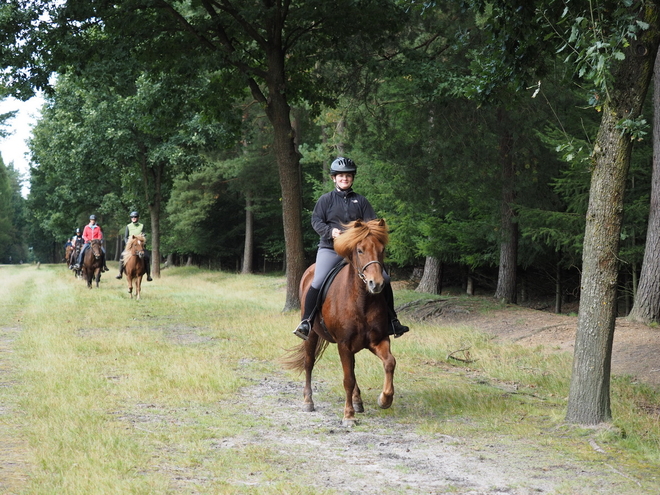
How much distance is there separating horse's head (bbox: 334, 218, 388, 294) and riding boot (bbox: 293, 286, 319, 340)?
757mm

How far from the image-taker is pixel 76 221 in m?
54.9

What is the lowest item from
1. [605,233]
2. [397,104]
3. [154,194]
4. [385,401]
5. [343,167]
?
[385,401]

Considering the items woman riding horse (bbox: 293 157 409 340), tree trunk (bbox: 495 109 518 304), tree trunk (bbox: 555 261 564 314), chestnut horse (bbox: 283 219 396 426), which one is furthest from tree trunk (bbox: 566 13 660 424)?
tree trunk (bbox: 555 261 564 314)

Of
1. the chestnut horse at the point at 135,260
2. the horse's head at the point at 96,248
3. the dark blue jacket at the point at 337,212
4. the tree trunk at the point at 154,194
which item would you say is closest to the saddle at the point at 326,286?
the dark blue jacket at the point at 337,212

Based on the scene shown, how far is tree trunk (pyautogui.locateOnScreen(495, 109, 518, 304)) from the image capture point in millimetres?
17641

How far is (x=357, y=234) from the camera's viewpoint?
23.2 feet

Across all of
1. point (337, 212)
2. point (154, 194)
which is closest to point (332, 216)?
point (337, 212)

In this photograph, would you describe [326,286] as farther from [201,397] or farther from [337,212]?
[201,397]

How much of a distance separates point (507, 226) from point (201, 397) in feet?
40.4

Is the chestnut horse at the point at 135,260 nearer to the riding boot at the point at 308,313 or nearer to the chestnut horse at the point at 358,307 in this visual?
the riding boot at the point at 308,313

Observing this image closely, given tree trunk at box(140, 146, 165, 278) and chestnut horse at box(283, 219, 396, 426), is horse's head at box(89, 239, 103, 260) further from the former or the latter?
chestnut horse at box(283, 219, 396, 426)

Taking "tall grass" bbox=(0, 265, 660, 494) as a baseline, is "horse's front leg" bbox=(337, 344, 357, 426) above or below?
above

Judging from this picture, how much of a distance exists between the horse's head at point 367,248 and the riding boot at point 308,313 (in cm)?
76

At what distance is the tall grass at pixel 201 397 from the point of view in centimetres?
554
